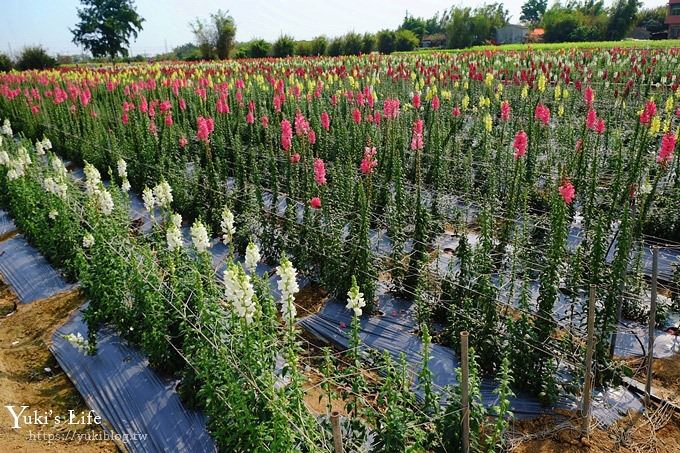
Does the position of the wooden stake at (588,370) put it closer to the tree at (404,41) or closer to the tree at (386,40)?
the tree at (386,40)

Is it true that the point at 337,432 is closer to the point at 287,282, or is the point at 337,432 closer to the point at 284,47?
the point at 287,282

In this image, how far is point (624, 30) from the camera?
171 feet

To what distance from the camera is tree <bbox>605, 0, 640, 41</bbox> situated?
5016 centimetres

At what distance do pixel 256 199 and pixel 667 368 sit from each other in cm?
553

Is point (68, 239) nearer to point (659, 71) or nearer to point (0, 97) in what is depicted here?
point (0, 97)

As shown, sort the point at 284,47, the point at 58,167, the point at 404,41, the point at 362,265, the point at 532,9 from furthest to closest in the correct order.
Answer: the point at 532,9 < the point at 404,41 < the point at 284,47 < the point at 58,167 < the point at 362,265

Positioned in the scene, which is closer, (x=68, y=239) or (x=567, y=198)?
(x=567, y=198)

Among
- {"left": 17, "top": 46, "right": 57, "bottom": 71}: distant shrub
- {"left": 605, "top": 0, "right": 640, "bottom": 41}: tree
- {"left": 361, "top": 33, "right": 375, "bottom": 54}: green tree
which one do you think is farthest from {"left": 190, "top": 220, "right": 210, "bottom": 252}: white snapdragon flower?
{"left": 605, "top": 0, "right": 640, "bottom": 41}: tree

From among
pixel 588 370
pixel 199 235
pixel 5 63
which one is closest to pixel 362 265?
pixel 199 235

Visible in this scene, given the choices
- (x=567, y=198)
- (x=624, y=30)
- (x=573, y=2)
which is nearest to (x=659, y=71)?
(x=567, y=198)

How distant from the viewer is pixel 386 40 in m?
52.0

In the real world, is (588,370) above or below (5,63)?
below

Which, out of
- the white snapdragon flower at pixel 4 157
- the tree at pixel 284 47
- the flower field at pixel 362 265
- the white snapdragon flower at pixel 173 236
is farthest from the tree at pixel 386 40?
the white snapdragon flower at pixel 173 236

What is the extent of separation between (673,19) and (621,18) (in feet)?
40.5
